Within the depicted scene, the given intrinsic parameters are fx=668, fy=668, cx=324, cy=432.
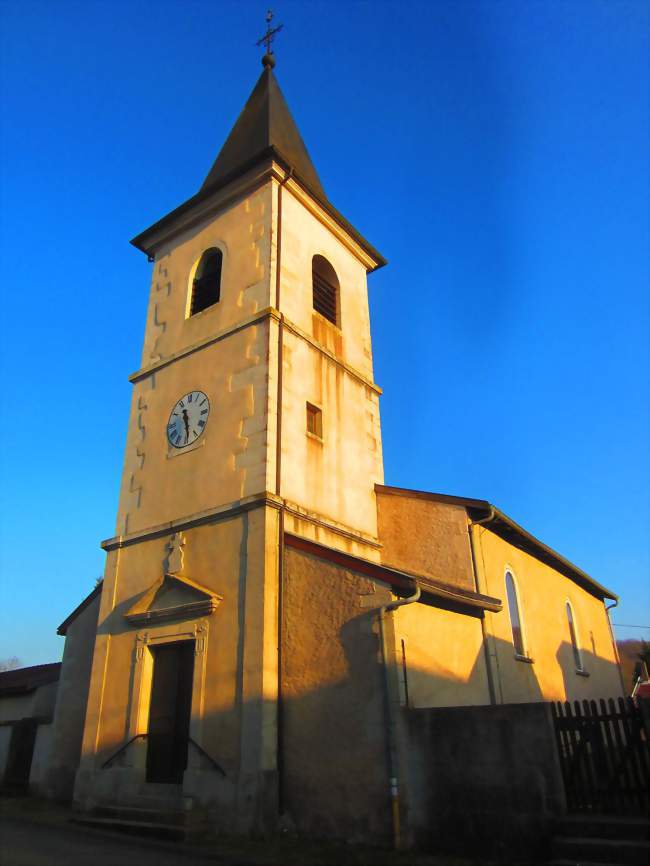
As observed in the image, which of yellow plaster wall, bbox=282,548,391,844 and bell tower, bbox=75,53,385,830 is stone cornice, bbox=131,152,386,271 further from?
yellow plaster wall, bbox=282,548,391,844

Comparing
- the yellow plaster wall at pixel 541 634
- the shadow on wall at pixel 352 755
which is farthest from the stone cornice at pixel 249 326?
the shadow on wall at pixel 352 755

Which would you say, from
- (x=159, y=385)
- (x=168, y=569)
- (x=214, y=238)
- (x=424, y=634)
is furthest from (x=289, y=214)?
(x=424, y=634)

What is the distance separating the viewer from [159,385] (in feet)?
50.8

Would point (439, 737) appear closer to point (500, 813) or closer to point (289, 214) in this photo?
point (500, 813)

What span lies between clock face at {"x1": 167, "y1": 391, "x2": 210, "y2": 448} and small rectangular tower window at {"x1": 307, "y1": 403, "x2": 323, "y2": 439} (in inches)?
83.7

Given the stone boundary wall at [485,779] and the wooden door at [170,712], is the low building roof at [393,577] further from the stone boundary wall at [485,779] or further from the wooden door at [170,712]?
the wooden door at [170,712]

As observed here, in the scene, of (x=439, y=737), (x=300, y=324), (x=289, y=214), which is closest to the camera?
(x=439, y=737)

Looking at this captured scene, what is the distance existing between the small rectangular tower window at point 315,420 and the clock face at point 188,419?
2.13 meters

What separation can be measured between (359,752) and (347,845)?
45.2 inches

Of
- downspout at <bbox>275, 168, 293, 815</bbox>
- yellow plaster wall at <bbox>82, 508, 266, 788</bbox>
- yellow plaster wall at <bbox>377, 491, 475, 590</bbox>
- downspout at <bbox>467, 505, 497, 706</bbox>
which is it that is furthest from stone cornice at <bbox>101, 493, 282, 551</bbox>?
downspout at <bbox>467, 505, 497, 706</bbox>

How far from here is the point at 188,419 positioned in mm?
14273

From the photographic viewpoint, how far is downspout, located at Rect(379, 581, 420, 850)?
28.5ft

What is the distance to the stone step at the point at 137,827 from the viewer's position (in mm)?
9516

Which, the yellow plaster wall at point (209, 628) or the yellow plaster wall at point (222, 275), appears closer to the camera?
the yellow plaster wall at point (209, 628)
